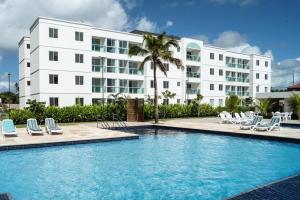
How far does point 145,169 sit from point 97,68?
29.6m

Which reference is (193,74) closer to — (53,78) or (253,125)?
(53,78)

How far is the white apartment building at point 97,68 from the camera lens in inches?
1399

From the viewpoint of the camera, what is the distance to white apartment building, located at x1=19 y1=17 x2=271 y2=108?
35.5 meters

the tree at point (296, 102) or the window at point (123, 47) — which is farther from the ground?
the window at point (123, 47)

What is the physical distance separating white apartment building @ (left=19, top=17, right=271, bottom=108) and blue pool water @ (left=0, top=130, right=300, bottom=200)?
20552 mm

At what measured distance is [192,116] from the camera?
129ft

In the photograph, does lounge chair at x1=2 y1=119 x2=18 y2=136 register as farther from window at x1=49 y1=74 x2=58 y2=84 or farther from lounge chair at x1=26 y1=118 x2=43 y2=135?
window at x1=49 y1=74 x2=58 y2=84

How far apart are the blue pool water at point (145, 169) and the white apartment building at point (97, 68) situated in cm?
2055

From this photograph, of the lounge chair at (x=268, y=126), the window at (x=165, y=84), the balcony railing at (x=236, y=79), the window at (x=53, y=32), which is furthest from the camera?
the balcony railing at (x=236, y=79)

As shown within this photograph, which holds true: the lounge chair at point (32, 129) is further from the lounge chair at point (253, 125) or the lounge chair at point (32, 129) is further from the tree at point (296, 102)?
the tree at point (296, 102)

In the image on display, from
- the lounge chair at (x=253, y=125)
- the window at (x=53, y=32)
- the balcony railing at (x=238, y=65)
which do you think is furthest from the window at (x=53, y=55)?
the balcony railing at (x=238, y=65)

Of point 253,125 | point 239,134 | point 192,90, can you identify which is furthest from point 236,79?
point 239,134

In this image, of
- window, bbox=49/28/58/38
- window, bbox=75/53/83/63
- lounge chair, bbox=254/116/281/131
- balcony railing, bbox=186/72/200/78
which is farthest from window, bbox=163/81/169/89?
lounge chair, bbox=254/116/281/131

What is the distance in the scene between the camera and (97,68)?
1582 inches
